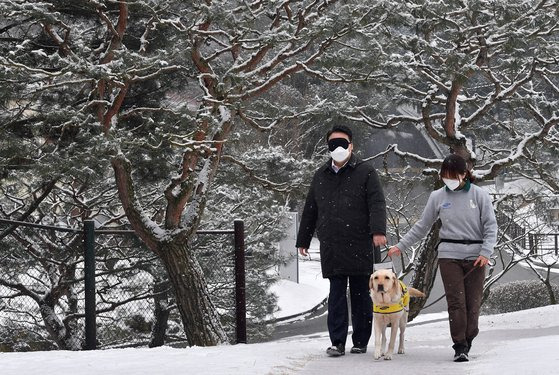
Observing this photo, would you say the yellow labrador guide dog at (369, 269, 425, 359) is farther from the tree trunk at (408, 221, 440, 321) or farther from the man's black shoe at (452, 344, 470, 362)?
the tree trunk at (408, 221, 440, 321)

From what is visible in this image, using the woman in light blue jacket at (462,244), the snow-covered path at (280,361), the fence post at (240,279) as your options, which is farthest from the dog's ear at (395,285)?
the fence post at (240,279)

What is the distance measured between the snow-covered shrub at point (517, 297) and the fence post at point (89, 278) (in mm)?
17617

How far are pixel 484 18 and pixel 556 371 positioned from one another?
7834mm

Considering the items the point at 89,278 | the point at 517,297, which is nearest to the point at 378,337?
the point at 89,278

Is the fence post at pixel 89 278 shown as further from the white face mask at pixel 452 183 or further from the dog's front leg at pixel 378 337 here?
the white face mask at pixel 452 183

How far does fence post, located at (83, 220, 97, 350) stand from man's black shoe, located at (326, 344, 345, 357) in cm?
317

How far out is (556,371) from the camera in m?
5.97

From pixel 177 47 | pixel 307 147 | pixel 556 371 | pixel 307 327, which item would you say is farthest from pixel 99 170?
pixel 307 147

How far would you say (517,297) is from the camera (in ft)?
84.9

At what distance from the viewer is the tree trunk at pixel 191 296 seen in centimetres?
1292

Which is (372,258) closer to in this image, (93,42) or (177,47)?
(177,47)

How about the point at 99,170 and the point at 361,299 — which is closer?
the point at 361,299

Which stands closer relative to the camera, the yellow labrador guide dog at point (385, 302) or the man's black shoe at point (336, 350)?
the yellow labrador guide dog at point (385, 302)

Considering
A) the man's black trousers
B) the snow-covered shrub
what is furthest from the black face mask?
the snow-covered shrub
